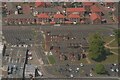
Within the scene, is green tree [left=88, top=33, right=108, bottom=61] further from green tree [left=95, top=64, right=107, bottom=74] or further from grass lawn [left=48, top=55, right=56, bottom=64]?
grass lawn [left=48, top=55, right=56, bottom=64]

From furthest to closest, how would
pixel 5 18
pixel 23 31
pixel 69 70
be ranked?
pixel 5 18, pixel 23 31, pixel 69 70

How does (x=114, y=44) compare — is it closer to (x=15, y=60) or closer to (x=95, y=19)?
(x=95, y=19)

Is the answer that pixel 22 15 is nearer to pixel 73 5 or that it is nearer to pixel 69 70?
pixel 73 5

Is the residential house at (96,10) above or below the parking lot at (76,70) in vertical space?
above

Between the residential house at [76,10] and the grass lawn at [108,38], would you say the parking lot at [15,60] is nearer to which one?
the grass lawn at [108,38]

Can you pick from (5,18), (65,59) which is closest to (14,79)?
(65,59)

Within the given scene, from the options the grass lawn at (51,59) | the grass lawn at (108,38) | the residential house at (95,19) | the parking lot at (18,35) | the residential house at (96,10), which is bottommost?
the grass lawn at (51,59)

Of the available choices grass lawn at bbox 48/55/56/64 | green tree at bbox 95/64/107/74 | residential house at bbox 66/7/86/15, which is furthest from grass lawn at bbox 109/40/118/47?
residential house at bbox 66/7/86/15

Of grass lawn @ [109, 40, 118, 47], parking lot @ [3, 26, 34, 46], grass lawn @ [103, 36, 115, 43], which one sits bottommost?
grass lawn @ [109, 40, 118, 47]

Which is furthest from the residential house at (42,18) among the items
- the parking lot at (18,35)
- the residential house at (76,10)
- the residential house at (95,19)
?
the residential house at (95,19)
